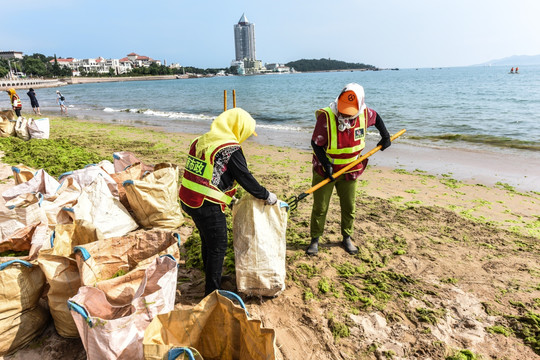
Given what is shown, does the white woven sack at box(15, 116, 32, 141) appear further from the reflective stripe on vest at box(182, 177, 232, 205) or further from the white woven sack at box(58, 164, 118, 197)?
the reflective stripe on vest at box(182, 177, 232, 205)

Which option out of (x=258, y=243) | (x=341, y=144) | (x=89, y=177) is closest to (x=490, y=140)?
(x=341, y=144)

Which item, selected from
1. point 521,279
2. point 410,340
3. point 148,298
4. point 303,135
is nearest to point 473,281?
point 521,279

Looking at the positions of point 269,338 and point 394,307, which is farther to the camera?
point 394,307

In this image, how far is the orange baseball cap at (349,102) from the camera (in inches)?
124

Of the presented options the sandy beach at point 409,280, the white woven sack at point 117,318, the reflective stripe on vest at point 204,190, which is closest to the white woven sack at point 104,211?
the sandy beach at point 409,280

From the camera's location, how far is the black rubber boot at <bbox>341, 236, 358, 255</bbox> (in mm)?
3851

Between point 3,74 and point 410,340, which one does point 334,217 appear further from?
point 3,74

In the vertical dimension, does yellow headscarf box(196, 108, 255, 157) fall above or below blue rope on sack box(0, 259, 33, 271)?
above

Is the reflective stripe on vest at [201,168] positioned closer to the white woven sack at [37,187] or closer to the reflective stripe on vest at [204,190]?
the reflective stripe on vest at [204,190]

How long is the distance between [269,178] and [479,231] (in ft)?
12.2

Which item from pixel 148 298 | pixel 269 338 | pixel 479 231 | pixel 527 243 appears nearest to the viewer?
pixel 269 338

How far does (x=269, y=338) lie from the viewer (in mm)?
1748

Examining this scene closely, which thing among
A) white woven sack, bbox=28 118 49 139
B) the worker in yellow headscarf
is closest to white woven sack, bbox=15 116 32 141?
white woven sack, bbox=28 118 49 139

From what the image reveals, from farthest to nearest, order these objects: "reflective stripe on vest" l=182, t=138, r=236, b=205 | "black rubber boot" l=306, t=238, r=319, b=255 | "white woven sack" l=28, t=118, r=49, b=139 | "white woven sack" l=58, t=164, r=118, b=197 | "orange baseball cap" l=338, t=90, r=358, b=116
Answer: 1. "white woven sack" l=28, t=118, r=49, b=139
2. "white woven sack" l=58, t=164, r=118, b=197
3. "black rubber boot" l=306, t=238, r=319, b=255
4. "orange baseball cap" l=338, t=90, r=358, b=116
5. "reflective stripe on vest" l=182, t=138, r=236, b=205
